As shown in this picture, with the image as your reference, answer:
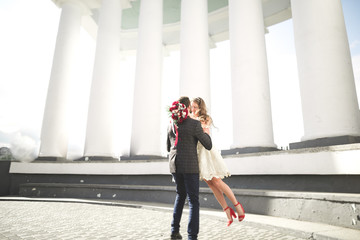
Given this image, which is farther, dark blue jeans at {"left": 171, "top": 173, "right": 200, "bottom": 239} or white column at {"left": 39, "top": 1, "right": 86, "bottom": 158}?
white column at {"left": 39, "top": 1, "right": 86, "bottom": 158}

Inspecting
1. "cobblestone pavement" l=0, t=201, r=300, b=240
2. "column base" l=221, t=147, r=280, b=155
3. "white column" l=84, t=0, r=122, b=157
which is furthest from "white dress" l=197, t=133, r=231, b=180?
"white column" l=84, t=0, r=122, b=157

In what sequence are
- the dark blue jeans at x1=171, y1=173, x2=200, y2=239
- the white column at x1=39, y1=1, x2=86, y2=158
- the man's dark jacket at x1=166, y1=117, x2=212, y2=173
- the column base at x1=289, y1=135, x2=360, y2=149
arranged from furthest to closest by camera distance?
the white column at x1=39, y1=1, x2=86, y2=158, the column base at x1=289, y1=135, x2=360, y2=149, the man's dark jacket at x1=166, y1=117, x2=212, y2=173, the dark blue jeans at x1=171, y1=173, x2=200, y2=239

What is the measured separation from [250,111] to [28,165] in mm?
18856

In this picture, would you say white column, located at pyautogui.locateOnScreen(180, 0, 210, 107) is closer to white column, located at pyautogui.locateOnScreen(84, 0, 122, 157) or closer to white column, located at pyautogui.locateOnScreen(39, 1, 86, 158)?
white column, located at pyautogui.locateOnScreen(84, 0, 122, 157)

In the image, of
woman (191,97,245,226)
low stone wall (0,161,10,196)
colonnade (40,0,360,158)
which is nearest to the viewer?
woman (191,97,245,226)

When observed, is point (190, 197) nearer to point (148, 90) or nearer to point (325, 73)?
point (325, 73)

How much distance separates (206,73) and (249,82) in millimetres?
3968

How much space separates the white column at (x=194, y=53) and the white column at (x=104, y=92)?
737 centimetres

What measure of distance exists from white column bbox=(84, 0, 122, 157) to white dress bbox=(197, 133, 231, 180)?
14838 millimetres

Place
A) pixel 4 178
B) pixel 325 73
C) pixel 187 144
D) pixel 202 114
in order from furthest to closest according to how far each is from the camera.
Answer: pixel 4 178, pixel 325 73, pixel 202 114, pixel 187 144

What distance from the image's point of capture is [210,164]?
7.18m

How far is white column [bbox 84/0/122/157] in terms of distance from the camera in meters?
20.3

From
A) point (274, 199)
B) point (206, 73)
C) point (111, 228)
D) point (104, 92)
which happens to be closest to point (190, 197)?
point (111, 228)

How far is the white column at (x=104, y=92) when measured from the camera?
66.7ft
